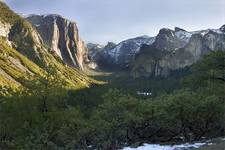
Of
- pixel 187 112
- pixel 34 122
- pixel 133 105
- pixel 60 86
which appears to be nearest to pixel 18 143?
pixel 34 122

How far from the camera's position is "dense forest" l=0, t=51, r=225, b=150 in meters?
48.2

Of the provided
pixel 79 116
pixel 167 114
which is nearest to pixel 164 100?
pixel 167 114

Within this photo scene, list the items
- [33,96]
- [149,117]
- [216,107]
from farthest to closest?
[33,96] → [149,117] → [216,107]

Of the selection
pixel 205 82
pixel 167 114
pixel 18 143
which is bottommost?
pixel 18 143

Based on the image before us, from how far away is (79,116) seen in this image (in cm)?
5806

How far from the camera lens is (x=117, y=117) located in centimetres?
5197

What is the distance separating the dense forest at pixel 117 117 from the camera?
158ft

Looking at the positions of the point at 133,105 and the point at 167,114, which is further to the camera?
the point at 133,105

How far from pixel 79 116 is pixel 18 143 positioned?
10.4m

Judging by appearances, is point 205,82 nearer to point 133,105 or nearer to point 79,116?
point 133,105

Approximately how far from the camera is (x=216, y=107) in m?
47.4

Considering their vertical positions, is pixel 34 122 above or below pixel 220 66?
below

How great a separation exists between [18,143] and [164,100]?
17.2 m

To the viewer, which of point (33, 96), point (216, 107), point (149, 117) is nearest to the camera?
point (216, 107)
